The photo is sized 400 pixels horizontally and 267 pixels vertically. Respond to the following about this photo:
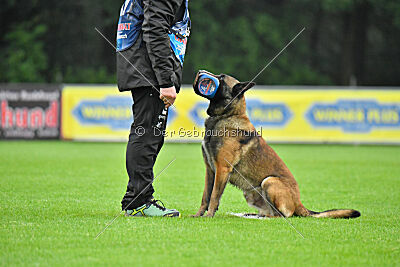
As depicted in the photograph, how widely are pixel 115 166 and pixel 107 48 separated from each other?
56.4ft

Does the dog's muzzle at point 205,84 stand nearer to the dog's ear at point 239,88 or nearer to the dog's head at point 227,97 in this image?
the dog's head at point 227,97

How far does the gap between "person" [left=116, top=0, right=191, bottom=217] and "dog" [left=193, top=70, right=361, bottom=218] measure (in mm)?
414

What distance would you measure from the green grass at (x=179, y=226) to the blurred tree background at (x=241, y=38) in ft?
51.1

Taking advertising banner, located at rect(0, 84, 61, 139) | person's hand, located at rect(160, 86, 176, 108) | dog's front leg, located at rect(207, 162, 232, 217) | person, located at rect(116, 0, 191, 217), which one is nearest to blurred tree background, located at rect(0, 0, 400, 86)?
advertising banner, located at rect(0, 84, 61, 139)

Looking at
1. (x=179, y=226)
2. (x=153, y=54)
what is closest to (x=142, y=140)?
(x=153, y=54)

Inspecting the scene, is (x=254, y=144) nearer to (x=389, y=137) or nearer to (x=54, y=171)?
(x=54, y=171)

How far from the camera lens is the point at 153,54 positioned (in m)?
4.74

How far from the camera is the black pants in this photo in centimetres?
490

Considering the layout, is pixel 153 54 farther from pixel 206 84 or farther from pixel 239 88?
pixel 239 88

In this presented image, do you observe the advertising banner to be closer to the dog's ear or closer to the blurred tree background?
the blurred tree background

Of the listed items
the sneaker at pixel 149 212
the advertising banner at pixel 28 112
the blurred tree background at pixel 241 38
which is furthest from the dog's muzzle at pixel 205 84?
the blurred tree background at pixel 241 38

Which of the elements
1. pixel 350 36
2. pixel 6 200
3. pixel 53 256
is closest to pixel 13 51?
pixel 350 36

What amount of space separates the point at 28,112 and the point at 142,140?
35.1 ft

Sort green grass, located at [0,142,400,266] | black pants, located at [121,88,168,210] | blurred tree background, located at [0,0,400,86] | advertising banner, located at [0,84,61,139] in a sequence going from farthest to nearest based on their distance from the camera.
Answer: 1. blurred tree background, located at [0,0,400,86]
2. advertising banner, located at [0,84,61,139]
3. black pants, located at [121,88,168,210]
4. green grass, located at [0,142,400,266]
